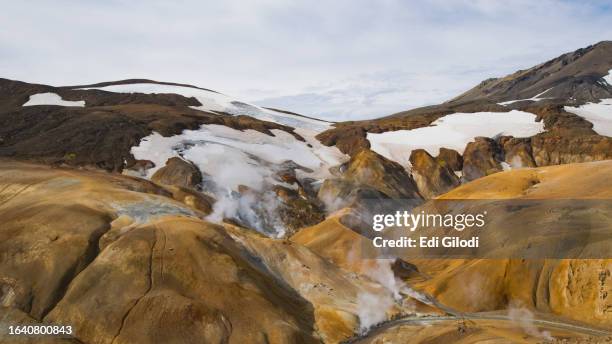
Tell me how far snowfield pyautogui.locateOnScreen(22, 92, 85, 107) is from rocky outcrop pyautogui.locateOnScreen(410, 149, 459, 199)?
59499 millimetres

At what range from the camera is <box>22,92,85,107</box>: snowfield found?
95.4 metres

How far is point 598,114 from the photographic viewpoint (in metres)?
96.9

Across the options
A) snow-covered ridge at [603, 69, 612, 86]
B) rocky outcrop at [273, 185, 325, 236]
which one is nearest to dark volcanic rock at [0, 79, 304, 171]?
rocky outcrop at [273, 185, 325, 236]

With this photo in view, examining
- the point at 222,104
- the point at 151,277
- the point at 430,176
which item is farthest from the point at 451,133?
the point at 151,277

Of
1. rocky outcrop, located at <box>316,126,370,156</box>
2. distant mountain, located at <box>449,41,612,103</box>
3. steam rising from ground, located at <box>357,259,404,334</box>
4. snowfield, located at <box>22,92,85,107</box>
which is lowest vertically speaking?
steam rising from ground, located at <box>357,259,404,334</box>

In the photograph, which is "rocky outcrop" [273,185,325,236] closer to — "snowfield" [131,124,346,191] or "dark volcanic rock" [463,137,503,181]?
"snowfield" [131,124,346,191]

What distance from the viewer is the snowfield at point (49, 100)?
3757 inches

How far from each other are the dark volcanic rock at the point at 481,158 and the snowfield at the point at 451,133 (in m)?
2.05

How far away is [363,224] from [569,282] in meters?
23.6

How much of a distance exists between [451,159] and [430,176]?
6.05 metres

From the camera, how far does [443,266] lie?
139 feet

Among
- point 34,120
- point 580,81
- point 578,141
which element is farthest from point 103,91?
point 580,81

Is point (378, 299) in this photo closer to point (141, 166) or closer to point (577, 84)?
point (141, 166)

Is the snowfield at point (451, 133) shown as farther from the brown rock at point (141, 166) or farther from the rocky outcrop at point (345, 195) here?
the brown rock at point (141, 166)
